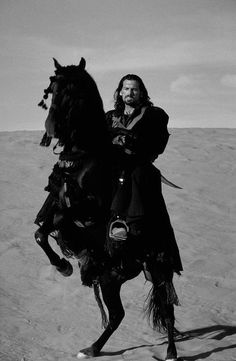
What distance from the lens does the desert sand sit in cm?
545

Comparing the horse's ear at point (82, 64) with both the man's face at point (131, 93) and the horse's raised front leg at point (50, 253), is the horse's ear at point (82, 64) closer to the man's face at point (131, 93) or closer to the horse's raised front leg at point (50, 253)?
the man's face at point (131, 93)

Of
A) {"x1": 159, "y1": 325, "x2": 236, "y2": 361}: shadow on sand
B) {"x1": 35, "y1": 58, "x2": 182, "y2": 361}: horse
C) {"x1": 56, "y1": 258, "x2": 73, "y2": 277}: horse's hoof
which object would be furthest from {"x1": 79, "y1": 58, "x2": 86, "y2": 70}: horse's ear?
{"x1": 159, "y1": 325, "x2": 236, "y2": 361}: shadow on sand

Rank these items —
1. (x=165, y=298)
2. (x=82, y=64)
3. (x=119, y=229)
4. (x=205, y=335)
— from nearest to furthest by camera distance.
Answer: (x=82, y=64)
(x=119, y=229)
(x=165, y=298)
(x=205, y=335)

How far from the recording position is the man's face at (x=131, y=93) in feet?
16.4

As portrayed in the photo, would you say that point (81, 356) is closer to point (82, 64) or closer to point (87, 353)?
point (87, 353)

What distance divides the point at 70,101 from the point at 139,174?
0.80 meters

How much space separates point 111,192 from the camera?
481cm

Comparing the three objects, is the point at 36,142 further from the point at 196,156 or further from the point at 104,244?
the point at 104,244

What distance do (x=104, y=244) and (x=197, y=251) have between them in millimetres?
3627

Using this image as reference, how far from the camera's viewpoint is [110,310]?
16.9 ft

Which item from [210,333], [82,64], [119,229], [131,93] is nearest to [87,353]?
[119,229]

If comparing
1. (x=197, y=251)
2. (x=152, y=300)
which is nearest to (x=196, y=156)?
(x=197, y=251)

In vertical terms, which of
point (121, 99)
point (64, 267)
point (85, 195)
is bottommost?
point (64, 267)

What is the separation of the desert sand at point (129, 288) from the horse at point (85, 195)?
59 cm
